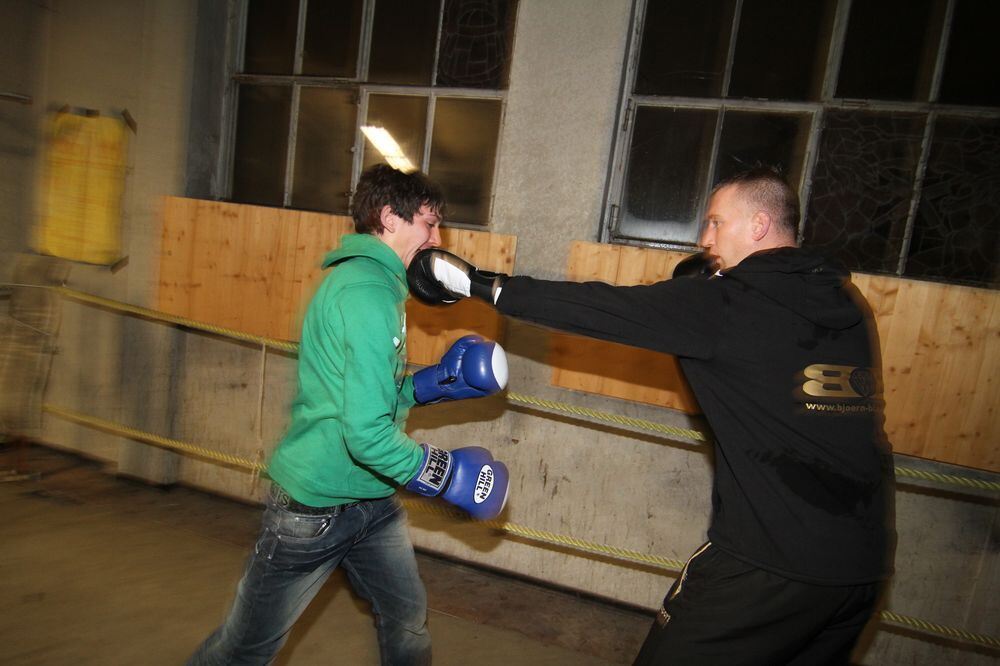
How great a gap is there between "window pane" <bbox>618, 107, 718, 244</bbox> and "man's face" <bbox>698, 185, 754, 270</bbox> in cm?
166

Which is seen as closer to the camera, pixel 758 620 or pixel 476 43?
pixel 758 620

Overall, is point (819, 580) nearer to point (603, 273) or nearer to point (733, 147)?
point (603, 273)

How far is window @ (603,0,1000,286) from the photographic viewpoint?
9.20ft

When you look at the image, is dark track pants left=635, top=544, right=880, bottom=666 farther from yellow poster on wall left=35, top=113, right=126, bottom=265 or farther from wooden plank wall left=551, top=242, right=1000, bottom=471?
yellow poster on wall left=35, top=113, right=126, bottom=265

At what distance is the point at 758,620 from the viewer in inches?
51.9

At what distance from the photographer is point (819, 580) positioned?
1.30 meters

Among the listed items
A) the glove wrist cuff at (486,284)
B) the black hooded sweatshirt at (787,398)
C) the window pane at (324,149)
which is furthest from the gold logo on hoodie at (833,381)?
the window pane at (324,149)

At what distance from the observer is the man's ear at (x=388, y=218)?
1.68 m

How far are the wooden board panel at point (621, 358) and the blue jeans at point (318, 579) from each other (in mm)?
1503

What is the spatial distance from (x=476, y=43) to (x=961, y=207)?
8.92 ft

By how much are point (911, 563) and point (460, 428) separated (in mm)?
2365

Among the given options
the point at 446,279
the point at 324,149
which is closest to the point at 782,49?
the point at 446,279

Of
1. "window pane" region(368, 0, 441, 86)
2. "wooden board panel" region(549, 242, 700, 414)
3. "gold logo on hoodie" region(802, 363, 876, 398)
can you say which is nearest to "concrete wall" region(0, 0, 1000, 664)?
"wooden board panel" region(549, 242, 700, 414)

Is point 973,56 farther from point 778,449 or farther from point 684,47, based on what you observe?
point 778,449
